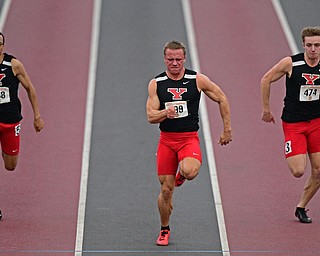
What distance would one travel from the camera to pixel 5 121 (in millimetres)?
11516

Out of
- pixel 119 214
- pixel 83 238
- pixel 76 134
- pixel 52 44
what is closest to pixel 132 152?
pixel 76 134

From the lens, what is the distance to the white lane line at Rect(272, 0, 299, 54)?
18969 millimetres

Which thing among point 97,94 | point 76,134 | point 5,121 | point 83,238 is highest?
point 97,94

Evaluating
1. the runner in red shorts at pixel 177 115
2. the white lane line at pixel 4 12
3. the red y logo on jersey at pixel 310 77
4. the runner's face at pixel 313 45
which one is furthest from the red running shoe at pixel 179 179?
the white lane line at pixel 4 12

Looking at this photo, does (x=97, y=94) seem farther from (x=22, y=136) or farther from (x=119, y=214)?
(x=119, y=214)

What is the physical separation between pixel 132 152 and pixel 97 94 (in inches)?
108

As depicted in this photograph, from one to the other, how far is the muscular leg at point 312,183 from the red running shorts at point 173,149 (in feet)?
5.05

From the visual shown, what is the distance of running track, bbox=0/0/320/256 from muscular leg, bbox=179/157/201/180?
88cm

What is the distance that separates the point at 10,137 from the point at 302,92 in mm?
3517

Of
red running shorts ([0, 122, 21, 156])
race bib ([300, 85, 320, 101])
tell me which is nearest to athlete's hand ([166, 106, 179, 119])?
race bib ([300, 85, 320, 101])

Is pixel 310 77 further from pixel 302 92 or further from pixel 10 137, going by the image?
pixel 10 137

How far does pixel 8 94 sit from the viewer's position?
37.5ft

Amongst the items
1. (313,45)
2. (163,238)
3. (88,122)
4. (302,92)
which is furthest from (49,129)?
(313,45)

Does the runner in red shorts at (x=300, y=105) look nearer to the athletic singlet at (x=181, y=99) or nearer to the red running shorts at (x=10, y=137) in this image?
the athletic singlet at (x=181, y=99)
